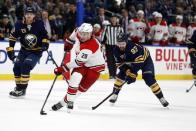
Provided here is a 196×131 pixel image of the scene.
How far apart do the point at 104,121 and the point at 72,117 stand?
0.42m

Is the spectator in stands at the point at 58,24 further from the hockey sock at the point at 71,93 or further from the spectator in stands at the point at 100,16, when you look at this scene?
the hockey sock at the point at 71,93

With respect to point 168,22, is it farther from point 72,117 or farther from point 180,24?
point 72,117

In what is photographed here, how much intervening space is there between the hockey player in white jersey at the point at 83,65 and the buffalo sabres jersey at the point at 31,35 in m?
1.43

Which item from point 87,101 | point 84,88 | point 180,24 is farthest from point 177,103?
point 180,24

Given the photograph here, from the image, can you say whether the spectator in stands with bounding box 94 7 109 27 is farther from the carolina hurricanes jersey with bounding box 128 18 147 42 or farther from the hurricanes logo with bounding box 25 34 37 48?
the hurricanes logo with bounding box 25 34 37 48

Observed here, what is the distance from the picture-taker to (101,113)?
265 inches

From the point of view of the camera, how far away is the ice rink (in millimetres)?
5613

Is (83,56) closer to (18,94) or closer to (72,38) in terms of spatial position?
(72,38)

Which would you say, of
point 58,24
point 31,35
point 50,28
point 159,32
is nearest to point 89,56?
point 31,35

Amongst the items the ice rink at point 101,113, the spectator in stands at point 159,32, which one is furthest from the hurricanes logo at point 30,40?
the spectator in stands at point 159,32

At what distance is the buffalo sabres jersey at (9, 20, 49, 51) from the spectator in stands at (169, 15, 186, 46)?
610 cm

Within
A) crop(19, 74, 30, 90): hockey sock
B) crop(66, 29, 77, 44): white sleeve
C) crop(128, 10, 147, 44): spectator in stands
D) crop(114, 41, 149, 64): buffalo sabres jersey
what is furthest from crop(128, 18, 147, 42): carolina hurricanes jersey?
crop(66, 29, 77, 44): white sleeve

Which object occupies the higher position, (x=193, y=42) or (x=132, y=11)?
(x=132, y=11)

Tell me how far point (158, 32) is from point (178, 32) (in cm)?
82
